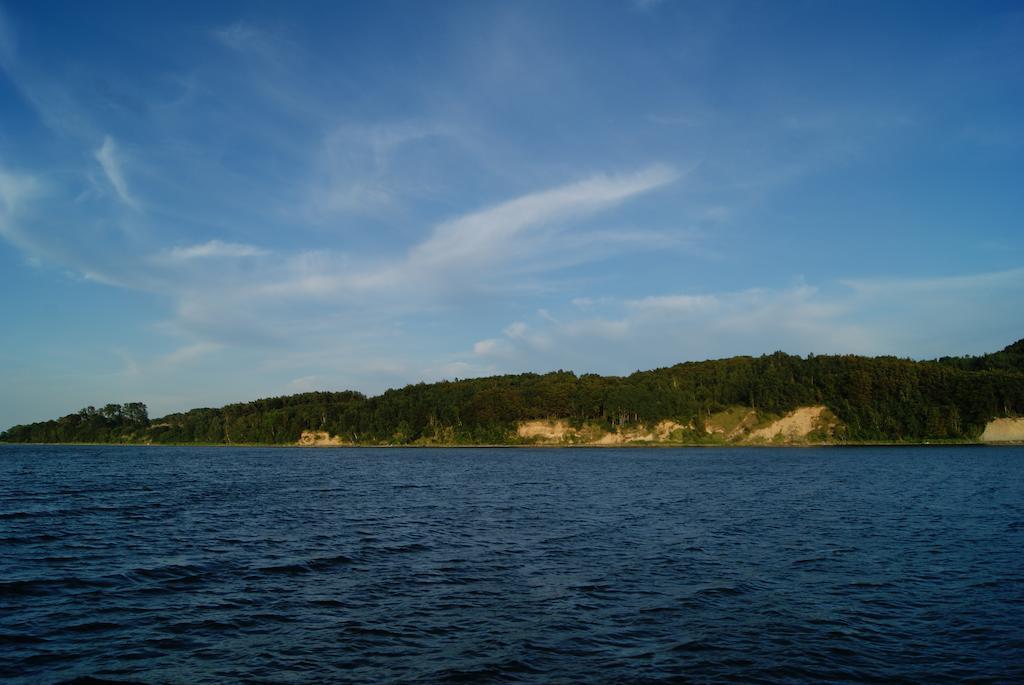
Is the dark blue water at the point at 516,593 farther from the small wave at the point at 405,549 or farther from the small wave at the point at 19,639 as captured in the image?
the small wave at the point at 405,549

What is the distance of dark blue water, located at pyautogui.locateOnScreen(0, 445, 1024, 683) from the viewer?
1691cm

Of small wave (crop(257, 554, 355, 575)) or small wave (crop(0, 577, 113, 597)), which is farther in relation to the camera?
small wave (crop(257, 554, 355, 575))

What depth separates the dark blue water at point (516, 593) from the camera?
1691 centimetres

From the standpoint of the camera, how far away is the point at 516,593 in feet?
79.7

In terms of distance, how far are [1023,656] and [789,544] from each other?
56.6 feet

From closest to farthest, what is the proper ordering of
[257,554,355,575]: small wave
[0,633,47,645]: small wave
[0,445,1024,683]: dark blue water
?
[0,445,1024,683]: dark blue water → [0,633,47,645]: small wave → [257,554,355,575]: small wave

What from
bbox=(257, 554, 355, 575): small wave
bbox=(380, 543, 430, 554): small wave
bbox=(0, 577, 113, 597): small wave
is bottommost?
bbox=(380, 543, 430, 554): small wave

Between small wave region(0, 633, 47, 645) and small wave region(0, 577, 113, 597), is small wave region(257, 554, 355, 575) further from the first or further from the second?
small wave region(0, 633, 47, 645)

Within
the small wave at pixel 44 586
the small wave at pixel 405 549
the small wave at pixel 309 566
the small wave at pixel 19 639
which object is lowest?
the small wave at pixel 405 549

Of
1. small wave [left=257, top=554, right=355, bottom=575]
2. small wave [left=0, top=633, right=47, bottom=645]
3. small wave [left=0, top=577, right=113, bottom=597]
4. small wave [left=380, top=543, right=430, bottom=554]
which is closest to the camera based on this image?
small wave [left=0, top=633, right=47, bottom=645]

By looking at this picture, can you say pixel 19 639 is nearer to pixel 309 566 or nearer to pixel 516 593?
pixel 309 566

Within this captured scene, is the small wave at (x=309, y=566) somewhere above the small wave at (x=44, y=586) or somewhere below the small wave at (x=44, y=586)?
below

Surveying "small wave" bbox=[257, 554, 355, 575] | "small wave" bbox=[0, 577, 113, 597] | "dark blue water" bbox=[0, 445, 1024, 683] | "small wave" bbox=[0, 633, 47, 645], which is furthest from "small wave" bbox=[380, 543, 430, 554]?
"small wave" bbox=[0, 633, 47, 645]

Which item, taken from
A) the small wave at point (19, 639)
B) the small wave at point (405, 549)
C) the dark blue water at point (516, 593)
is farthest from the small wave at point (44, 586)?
the small wave at point (405, 549)
